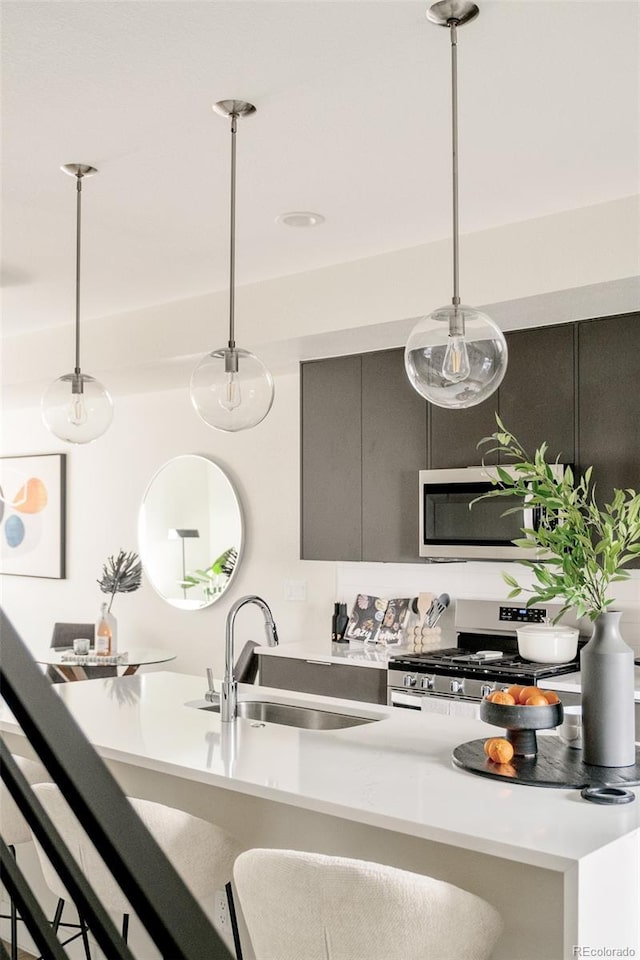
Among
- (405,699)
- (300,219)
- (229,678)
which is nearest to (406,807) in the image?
(229,678)

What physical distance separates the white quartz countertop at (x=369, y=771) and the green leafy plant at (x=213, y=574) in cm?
247

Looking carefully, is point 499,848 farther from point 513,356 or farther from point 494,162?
point 513,356

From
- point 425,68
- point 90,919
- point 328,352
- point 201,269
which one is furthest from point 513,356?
point 90,919

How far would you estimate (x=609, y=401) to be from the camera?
3.82 meters

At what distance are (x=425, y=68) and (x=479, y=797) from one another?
71.2 inches

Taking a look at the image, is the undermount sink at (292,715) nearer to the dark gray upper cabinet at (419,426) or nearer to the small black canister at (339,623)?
the dark gray upper cabinet at (419,426)

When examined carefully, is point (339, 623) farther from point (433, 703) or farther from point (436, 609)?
point (433, 703)

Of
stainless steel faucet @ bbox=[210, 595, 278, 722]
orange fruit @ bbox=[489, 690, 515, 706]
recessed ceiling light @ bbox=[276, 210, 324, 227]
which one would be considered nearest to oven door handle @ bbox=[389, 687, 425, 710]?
stainless steel faucet @ bbox=[210, 595, 278, 722]

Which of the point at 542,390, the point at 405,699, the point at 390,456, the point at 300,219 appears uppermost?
the point at 300,219

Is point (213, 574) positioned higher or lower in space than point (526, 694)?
higher

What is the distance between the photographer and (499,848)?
1.70 metres

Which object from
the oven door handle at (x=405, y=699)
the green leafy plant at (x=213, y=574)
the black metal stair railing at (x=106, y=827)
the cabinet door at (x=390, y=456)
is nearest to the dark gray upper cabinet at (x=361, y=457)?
the cabinet door at (x=390, y=456)

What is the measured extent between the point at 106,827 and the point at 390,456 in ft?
12.9

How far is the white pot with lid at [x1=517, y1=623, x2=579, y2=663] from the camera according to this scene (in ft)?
13.2
